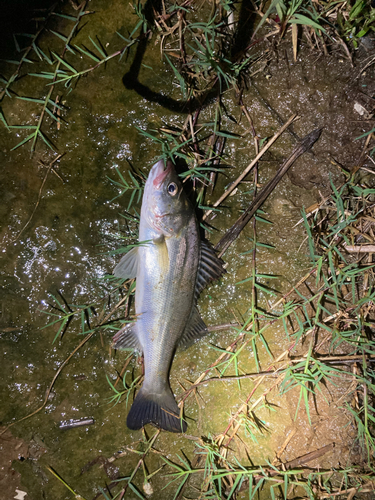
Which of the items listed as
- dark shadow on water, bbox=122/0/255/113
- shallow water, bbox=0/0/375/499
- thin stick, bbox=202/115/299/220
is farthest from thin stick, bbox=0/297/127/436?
dark shadow on water, bbox=122/0/255/113

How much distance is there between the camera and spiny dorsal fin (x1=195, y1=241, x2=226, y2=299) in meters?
2.44

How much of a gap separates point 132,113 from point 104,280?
1.61 metres

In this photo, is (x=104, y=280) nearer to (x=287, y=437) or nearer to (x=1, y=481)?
(x=1, y=481)

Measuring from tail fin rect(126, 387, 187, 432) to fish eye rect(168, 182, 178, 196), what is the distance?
1747 millimetres

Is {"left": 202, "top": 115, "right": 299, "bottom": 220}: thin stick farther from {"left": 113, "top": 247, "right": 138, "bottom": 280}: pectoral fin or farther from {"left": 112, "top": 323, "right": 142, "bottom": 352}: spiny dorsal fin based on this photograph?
{"left": 112, "top": 323, "right": 142, "bottom": 352}: spiny dorsal fin

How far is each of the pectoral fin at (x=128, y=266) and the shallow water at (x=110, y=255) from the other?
271 millimetres

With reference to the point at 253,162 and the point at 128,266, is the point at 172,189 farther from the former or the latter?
the point at 253,162

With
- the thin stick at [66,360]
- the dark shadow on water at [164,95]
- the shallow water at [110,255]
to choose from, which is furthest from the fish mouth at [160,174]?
the thin stick at [66,360]

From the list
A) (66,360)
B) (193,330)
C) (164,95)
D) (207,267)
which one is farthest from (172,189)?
(66,360)

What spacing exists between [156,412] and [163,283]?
47.7 inches

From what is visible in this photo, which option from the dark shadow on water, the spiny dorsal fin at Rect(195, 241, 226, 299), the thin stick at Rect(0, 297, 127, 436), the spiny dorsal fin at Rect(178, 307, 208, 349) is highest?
the dark shadow on water

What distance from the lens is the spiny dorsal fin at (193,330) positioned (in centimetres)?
251

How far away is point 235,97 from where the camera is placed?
2.61m

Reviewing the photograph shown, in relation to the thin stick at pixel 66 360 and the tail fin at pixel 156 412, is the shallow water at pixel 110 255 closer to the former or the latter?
the thin stick at pixel 66 360
